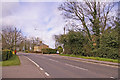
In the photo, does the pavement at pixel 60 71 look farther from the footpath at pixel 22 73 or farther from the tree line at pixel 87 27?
the tree line at pixel 87 27

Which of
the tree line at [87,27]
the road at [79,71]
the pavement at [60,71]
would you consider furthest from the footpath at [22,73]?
the tree line at [87,27]

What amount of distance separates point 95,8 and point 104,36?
9.46 metres

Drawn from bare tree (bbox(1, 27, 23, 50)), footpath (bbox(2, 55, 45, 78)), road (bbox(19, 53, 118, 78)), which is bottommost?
road (bbox(19, 53, 118, 78))

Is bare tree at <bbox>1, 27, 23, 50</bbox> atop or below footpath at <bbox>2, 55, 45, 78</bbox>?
atop

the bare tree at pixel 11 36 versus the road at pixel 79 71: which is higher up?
the bare tree at pixel 11 36

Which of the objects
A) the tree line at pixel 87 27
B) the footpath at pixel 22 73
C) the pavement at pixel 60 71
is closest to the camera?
the footpath at pixel 22 73

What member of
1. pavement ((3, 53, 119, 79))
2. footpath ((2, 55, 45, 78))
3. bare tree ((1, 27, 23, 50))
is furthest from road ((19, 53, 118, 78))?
bare tree ((1, 27, 23, 50))

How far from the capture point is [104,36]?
23031mm

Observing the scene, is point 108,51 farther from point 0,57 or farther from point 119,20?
point 0,57

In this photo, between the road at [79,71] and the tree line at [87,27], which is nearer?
the road at [79,71]

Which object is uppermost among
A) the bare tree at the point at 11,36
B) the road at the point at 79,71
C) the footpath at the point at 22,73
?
the bare tree at the point at 11,36

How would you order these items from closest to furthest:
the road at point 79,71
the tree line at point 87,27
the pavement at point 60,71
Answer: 1. the pavement at point 60,71
2. the road at point 79,71
3. the tree line at point 87,27

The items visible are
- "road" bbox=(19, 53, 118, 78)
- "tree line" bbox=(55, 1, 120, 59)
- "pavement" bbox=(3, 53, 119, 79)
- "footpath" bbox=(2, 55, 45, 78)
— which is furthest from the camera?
"tree line" bbox=(55, 1, 120, 59)

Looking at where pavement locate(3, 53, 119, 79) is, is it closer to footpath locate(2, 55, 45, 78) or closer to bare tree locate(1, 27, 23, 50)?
footpath locate(2, 55, 45, 78)
